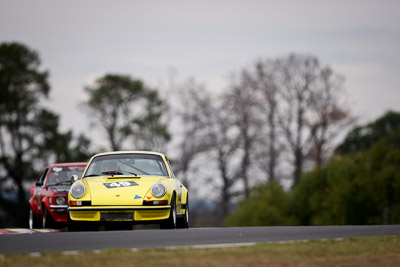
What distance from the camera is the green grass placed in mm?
9961

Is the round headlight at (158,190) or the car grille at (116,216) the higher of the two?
the round headlight at (158,190)

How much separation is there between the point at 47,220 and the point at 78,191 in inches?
201

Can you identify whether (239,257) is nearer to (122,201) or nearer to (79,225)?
(122,201)

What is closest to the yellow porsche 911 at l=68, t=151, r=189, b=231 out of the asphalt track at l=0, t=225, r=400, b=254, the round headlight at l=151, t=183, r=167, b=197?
the round headlight at l=151, t=183, r=167, b=197

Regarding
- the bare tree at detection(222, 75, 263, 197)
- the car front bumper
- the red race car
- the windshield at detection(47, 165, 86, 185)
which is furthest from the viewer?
the bare tree at detection(222, 75, 263, 197)

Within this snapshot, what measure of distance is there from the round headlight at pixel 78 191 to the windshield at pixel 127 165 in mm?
989

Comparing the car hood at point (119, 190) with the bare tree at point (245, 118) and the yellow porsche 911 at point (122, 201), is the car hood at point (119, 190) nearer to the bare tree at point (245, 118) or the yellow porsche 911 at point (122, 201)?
the yellow porsche 911 at point (122, 201)

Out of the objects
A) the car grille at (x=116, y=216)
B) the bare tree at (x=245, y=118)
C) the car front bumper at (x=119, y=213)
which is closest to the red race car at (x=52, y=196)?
the car front bumper at (x=119, y=213)

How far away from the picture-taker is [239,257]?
10.5 meters

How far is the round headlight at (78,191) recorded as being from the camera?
15.6 meters

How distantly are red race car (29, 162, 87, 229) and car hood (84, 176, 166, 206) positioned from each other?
4.13 metres

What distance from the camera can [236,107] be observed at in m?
63.8

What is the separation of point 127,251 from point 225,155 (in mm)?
52304

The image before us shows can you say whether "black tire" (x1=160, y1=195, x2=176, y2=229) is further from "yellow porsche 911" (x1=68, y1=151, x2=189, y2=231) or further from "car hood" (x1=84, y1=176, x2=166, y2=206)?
"car hood" (x1=84, y1=176, x2=166, y2=206)
